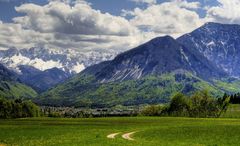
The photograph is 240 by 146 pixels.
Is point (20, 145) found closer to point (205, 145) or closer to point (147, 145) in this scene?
point (147, 145)

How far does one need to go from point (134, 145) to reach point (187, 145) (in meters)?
7.33

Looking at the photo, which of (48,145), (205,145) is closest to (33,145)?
(48,145)

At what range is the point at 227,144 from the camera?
2386 inches

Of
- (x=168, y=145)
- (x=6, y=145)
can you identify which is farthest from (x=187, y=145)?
(x=6, y=145)

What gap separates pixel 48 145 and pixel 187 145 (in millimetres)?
19487

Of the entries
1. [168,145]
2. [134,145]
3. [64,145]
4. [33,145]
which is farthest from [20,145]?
[168,145]

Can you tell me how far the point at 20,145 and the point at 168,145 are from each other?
71.4 ft

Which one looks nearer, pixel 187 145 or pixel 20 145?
pixel 187 145

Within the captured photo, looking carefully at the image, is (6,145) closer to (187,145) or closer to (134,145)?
(134,145)

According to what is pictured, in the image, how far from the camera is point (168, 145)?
191 ft

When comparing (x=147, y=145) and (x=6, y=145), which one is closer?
(x=147, y=145)

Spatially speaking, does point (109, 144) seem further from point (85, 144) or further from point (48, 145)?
point (48, 145)

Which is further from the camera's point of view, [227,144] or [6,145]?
[6,145]

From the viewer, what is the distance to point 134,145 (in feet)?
189
